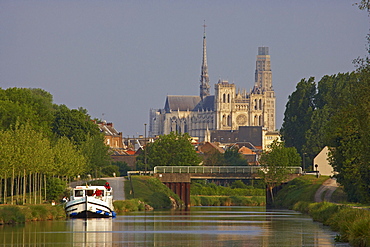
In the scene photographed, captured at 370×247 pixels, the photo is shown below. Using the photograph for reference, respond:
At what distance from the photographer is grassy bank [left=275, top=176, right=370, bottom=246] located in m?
38.5

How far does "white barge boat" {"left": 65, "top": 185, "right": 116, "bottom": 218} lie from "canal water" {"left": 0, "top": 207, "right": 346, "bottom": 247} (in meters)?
3.88

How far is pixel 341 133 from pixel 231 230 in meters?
16.4

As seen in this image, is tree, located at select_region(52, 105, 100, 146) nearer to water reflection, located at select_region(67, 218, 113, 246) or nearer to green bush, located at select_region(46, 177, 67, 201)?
green bush, located at select_region(46, 177, 67, 201)

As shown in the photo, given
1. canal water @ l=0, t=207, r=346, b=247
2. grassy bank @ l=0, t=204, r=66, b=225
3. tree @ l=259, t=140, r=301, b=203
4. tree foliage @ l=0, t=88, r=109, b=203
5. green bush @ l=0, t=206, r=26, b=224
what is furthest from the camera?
tree @ l=259, t=140, r=301, b=203

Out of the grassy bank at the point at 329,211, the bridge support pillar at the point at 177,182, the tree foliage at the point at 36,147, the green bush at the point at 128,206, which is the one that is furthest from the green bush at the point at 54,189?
the bridge support pillar at the point at 177,182

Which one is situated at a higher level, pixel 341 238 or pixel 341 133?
pixel 341 133

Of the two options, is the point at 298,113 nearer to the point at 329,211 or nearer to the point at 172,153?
the point at 172,153

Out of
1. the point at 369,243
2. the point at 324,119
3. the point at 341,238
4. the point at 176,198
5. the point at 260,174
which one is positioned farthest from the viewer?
the point at 324,119

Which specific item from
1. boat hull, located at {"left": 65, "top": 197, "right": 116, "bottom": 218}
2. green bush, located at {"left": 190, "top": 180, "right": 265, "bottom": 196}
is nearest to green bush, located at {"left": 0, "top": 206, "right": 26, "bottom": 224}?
boat hull, located at {"left": 65, "top": 197, "right": 116, "bottom": 218}

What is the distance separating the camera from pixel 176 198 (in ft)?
350

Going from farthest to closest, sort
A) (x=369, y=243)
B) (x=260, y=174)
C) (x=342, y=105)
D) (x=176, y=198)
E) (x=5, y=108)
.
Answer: (x=260, y=174) < (x=176, y=198) < (x=5, y=108) < (x=342, y=105) < (x=369, y=243)

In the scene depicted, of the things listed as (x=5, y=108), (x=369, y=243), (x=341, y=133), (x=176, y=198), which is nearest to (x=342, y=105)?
(x=341, y=133)

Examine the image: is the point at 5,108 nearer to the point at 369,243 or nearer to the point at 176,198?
the point at 176,198

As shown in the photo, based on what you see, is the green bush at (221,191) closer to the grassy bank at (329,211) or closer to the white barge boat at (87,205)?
the grassy bank at (329,211)
